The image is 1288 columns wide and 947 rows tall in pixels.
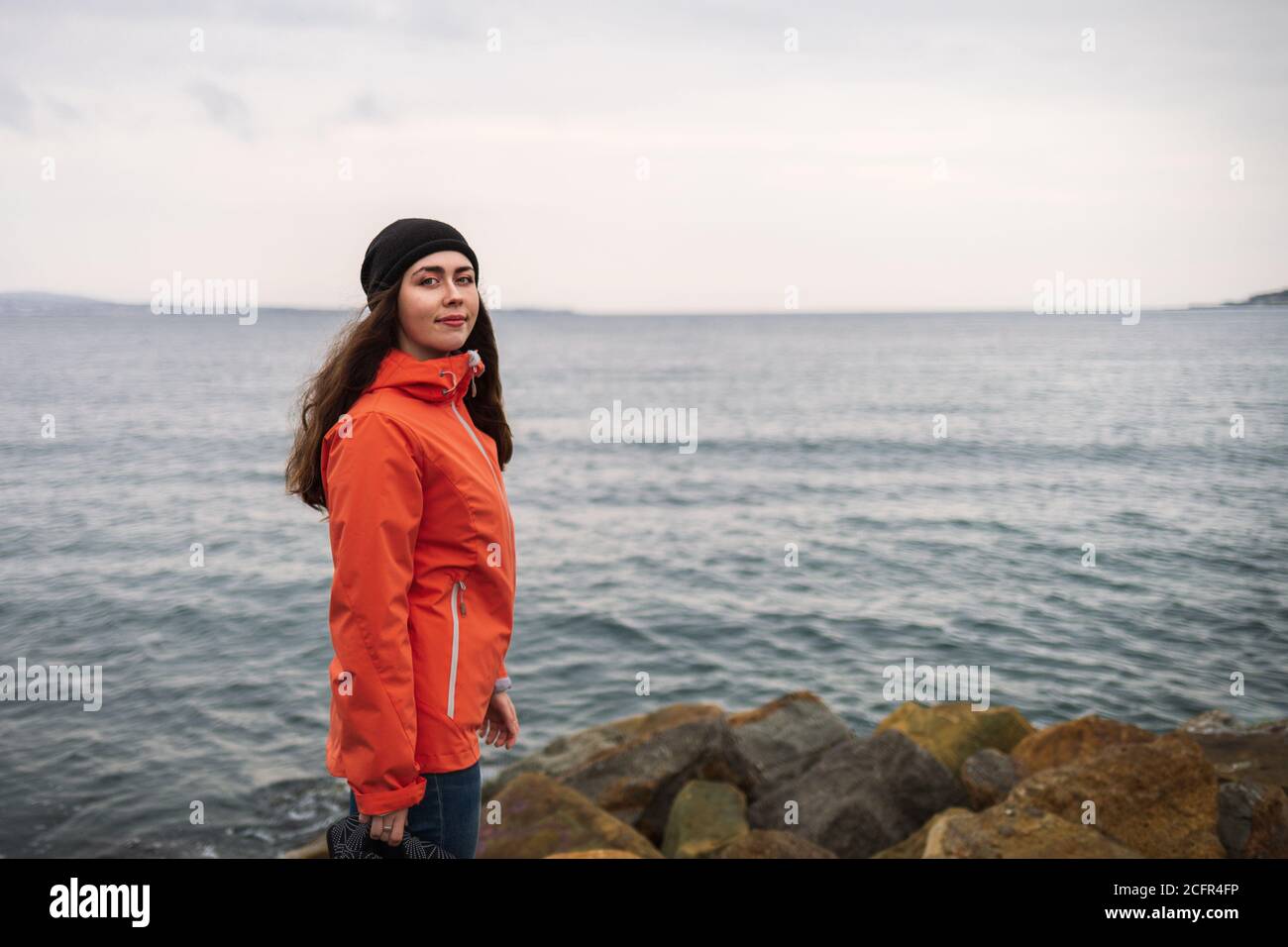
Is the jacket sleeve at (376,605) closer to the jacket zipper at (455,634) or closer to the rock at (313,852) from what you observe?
the jacket zipper at (455,634)

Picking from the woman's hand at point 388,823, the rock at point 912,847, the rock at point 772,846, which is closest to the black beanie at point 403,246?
the woman's hand at point 388,823

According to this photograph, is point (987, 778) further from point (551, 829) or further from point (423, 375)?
point (423, 375)

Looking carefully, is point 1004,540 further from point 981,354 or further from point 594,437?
point 981,354

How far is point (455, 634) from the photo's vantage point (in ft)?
9.04

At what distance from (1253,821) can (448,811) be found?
211 inches

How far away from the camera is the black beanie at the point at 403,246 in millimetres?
2865

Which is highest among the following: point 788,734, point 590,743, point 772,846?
point 772,846

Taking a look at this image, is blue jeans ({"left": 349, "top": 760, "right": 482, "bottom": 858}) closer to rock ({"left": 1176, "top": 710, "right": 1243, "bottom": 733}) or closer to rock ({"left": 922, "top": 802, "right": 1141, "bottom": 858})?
rock ({"left": 922, "top": 802, "right": 1141, "bottom": 858})

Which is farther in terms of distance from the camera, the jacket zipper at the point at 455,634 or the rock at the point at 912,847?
the rock at the point at 912,847

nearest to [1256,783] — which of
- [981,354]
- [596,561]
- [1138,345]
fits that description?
[596,561]

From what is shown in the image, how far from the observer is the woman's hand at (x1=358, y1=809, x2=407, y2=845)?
2.62 metres

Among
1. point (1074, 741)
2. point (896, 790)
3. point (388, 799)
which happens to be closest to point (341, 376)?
point (388, 799)

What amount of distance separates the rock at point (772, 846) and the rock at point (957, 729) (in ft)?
9.52

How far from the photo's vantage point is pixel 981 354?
360ft
